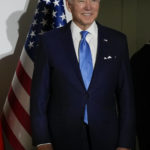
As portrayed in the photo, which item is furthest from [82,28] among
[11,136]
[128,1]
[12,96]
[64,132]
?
[128,1]

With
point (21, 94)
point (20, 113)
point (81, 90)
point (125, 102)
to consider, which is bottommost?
point (20, 113)

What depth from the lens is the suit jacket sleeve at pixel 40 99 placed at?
1.37 metres

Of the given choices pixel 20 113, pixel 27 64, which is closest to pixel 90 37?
pixel 27 64

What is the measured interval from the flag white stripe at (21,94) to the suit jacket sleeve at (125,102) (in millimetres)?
664

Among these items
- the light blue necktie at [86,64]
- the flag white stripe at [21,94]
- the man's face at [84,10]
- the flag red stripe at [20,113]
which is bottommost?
the flag red stripe at [20,113]

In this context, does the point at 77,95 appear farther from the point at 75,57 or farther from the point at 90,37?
the point at 90,37

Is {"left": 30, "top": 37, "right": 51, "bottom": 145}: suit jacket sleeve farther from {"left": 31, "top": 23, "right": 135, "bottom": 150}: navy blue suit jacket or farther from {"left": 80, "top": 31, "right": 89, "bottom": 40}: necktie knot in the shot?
{"left": 80, "top": 31, "right": 89, "bottom": 40}: necktie knot

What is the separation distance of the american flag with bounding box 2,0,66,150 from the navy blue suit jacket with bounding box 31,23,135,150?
0.45 m

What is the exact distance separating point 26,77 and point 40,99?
50 centimetres

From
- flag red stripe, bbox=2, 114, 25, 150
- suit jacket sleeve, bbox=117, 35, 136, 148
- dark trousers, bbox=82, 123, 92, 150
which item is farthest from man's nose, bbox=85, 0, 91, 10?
flag red stripe, bbox=2, 114, 25, 150

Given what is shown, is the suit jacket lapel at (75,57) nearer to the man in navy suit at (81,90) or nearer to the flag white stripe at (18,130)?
the man in navy suit at (81,90)

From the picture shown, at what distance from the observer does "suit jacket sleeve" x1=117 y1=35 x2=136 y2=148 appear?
1.40m

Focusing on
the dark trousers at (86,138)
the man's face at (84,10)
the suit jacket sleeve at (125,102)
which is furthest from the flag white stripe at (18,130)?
the man's face at (84,10)

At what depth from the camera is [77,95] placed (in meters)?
1.33
